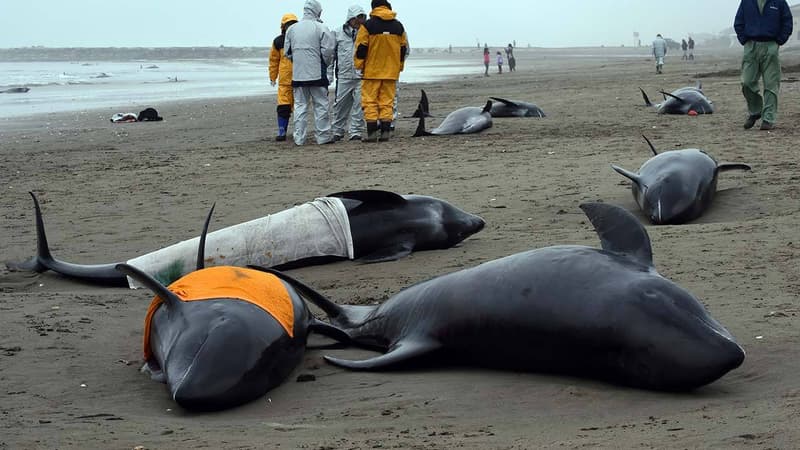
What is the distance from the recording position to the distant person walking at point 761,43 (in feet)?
48.6

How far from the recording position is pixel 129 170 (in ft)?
45.2

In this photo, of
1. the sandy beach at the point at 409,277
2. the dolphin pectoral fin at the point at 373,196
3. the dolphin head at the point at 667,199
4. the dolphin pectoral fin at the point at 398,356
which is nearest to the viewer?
the sandy beach at the point at 409,277

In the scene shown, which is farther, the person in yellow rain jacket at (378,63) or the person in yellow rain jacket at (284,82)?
the person in yellow rain jacket at (284,82)

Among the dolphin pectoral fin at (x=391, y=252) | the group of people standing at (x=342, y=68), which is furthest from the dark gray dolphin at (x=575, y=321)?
the group of people standing at (x=342, y=68)

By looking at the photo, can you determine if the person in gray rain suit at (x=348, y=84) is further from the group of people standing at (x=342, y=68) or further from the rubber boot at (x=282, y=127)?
the rubber boot at (x=282, y=127)

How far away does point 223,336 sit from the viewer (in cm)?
480

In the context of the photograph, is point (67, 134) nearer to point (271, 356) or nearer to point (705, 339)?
point (271, 356)

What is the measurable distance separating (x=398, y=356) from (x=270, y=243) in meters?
2.93

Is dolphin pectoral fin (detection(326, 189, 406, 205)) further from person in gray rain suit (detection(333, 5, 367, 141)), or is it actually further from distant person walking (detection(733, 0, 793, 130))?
person in gray rain suit (detection(333, 5, 367, 141))

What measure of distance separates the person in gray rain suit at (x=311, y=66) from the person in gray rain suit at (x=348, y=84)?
47 cm

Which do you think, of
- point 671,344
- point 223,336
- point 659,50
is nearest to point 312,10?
point 223,336

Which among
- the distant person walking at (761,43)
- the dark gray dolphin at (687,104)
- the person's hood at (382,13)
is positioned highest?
the person's hood at (382,13)

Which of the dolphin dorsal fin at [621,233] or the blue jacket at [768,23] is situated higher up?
the blue jacket at [768,23]

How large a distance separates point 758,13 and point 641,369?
11829 millimetres
